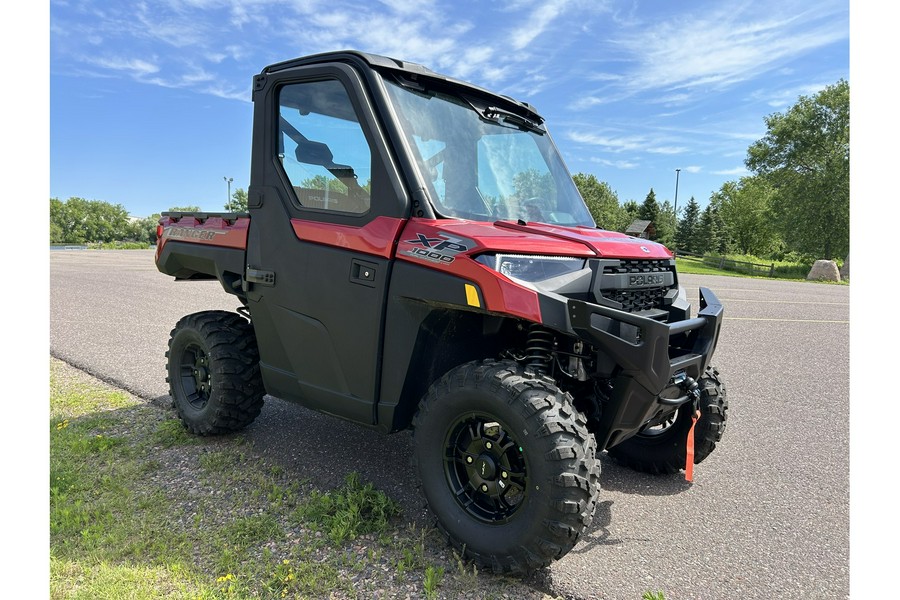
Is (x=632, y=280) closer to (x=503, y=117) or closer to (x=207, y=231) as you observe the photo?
(x=503, y=117)

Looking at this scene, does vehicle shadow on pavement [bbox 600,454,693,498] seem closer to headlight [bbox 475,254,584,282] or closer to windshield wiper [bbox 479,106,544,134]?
headlight [bbox 475,254,584,282]

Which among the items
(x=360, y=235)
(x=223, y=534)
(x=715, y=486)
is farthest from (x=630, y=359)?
(x=223, y=534)

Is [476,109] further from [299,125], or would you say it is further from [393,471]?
[393,471]

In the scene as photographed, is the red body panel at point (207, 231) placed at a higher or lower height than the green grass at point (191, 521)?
higher

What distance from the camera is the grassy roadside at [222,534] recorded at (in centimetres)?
257

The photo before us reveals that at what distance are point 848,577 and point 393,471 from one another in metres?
2.56

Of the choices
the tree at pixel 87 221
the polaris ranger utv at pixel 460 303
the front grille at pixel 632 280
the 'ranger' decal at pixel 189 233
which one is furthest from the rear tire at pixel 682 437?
the tree at pixel 87 221

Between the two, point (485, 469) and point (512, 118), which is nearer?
point (485, 469)

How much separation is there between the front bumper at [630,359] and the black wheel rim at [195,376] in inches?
118

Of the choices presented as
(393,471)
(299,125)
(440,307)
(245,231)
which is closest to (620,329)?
(440,307)

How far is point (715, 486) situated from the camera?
373cm

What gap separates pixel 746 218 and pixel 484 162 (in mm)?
76753

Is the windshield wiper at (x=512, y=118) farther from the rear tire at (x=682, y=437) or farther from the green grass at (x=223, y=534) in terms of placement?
the green grass at (x=223, y=534)

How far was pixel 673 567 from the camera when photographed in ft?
9.21
